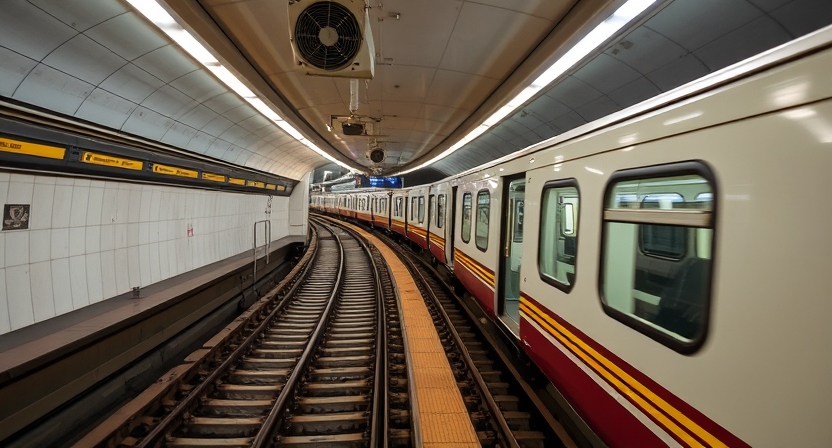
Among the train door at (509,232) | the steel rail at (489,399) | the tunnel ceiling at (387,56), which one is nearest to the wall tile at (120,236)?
the tunnel ceiling at (387,56)

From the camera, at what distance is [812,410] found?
4.32 feet

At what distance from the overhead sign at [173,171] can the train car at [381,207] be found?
13.3m

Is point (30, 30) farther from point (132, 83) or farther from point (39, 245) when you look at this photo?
point (39, 245)

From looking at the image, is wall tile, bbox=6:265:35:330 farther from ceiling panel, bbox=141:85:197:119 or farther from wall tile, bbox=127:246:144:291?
ceiling panel, bbox=141:85:197:119

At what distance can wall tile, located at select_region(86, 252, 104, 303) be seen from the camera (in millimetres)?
5480

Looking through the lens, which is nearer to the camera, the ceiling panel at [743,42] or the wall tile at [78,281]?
the ceiling panel at [743,42]

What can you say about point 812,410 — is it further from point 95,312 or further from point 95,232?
point 95,232

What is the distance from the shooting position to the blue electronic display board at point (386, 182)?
71.5ft

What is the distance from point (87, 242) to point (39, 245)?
0.73 metres

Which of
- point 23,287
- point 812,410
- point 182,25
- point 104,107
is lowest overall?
point 23,287

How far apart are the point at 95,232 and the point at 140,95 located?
2136 mm

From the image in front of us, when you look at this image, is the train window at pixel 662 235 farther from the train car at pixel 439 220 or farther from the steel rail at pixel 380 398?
the train car at pixel 439 220

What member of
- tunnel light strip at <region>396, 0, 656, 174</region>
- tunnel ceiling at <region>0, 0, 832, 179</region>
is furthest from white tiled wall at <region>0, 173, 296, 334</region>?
tunnel light strip at <region>396, 0, 656, 174</region>

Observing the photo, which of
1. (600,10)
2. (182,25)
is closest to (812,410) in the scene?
(600,10)
